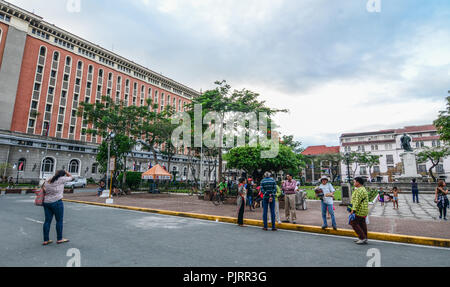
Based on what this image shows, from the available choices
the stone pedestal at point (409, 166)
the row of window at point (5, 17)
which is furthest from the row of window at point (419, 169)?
the row of window at point (5, 17)

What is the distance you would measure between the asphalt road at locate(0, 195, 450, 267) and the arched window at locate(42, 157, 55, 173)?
1426 inches

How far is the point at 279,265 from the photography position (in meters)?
4.11

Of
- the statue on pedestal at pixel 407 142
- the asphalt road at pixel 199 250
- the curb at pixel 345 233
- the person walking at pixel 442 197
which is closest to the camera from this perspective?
the asphalt road at pixel 199 250

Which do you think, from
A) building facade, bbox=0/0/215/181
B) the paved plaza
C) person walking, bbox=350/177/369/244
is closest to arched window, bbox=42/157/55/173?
building facade, bbox=0/0/215/181

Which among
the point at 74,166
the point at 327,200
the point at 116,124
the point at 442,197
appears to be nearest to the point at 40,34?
the point at 74,166

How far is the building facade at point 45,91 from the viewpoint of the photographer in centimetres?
3428

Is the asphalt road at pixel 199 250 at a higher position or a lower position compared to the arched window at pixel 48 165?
lower

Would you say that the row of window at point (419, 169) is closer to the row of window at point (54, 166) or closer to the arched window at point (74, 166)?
the row of window at point (54, 166)

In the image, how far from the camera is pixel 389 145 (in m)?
68.2

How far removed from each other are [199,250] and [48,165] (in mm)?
42280

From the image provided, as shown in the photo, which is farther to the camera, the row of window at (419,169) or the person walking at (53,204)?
the row of window at (419,169)
